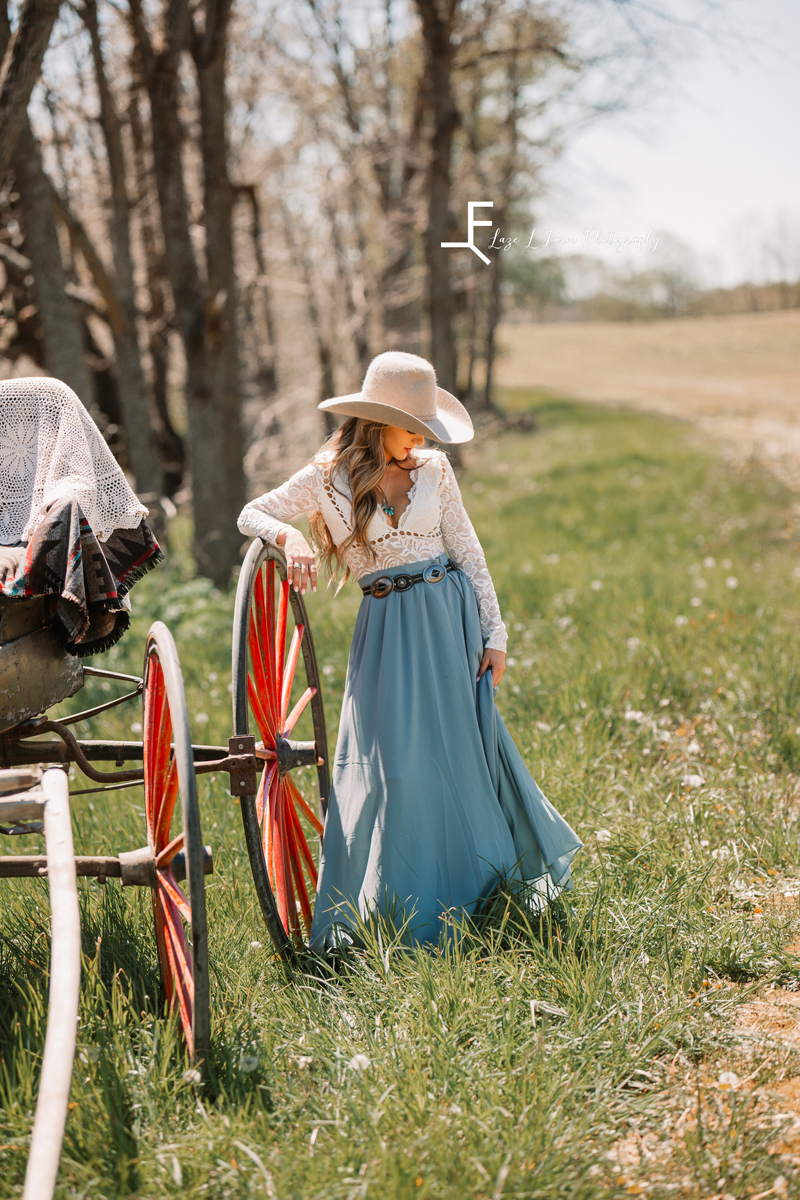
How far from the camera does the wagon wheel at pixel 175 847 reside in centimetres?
209

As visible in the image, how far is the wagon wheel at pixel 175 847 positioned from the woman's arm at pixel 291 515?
51cm

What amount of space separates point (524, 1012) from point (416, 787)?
0.74 meters

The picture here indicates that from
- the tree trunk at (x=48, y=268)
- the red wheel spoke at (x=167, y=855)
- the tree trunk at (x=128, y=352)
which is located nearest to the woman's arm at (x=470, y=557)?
the red wheel spoke at (x=167, y=855)

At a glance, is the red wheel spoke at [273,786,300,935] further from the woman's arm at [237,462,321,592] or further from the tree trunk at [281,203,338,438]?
the tree trunk at [281,203,338,438]

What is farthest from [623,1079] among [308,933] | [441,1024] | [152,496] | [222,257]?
[222,257]

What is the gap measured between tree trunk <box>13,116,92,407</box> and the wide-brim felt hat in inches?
178

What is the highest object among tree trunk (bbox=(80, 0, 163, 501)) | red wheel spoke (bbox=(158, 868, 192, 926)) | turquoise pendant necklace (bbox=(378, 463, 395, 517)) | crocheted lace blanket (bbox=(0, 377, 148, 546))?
tree trunk (bbox=(80, 0, 163, 501))

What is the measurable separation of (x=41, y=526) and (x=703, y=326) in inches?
2839

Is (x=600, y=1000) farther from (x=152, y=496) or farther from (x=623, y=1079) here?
(x=152, y=496)

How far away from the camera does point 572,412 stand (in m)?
32.1

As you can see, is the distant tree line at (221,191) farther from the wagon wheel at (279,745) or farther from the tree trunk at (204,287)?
the wagon wheel at (279,745)

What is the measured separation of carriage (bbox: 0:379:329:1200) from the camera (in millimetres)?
1862

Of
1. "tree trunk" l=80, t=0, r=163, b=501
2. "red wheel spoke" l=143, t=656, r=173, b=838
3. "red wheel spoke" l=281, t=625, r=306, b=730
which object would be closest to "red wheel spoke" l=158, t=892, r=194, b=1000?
"red wheel spoke" l=143, t=656, r=173, b=838

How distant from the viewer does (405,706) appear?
3.03m
